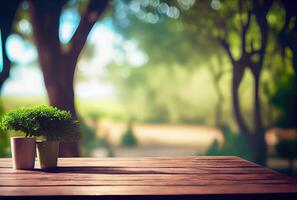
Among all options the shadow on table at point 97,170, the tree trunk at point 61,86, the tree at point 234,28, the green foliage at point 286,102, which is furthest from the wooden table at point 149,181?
the green foliage at point 286,102

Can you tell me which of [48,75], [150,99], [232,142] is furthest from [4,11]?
[150,99]

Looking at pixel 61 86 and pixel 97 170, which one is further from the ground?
pixel 61 86

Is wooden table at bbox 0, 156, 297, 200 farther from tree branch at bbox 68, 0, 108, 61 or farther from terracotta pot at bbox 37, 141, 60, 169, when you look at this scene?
tree branch at bbox 68, 0, 108, 61

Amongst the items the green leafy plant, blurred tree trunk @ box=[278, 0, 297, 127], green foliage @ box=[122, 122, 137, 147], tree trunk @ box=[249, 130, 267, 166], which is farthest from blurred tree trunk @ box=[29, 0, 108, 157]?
green foliage @ box=[122, 122, 137, 147]

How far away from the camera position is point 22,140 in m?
2.50

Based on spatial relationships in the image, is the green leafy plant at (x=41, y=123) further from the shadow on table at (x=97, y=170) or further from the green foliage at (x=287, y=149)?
the green foliage at (x=287, y=149)

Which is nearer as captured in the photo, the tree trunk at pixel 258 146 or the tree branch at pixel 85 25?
the tree branch at pixel 85 25

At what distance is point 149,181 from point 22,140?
0.91 meters

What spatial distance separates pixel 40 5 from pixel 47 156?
3.68 meters

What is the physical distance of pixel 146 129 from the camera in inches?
977

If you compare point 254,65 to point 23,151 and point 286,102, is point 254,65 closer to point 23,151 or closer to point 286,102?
point 286,102

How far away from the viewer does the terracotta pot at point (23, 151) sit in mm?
2500

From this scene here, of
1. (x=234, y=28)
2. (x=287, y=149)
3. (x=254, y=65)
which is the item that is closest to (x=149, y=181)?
(x=254, y=65)

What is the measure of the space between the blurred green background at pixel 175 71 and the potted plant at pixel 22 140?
2.80 m
